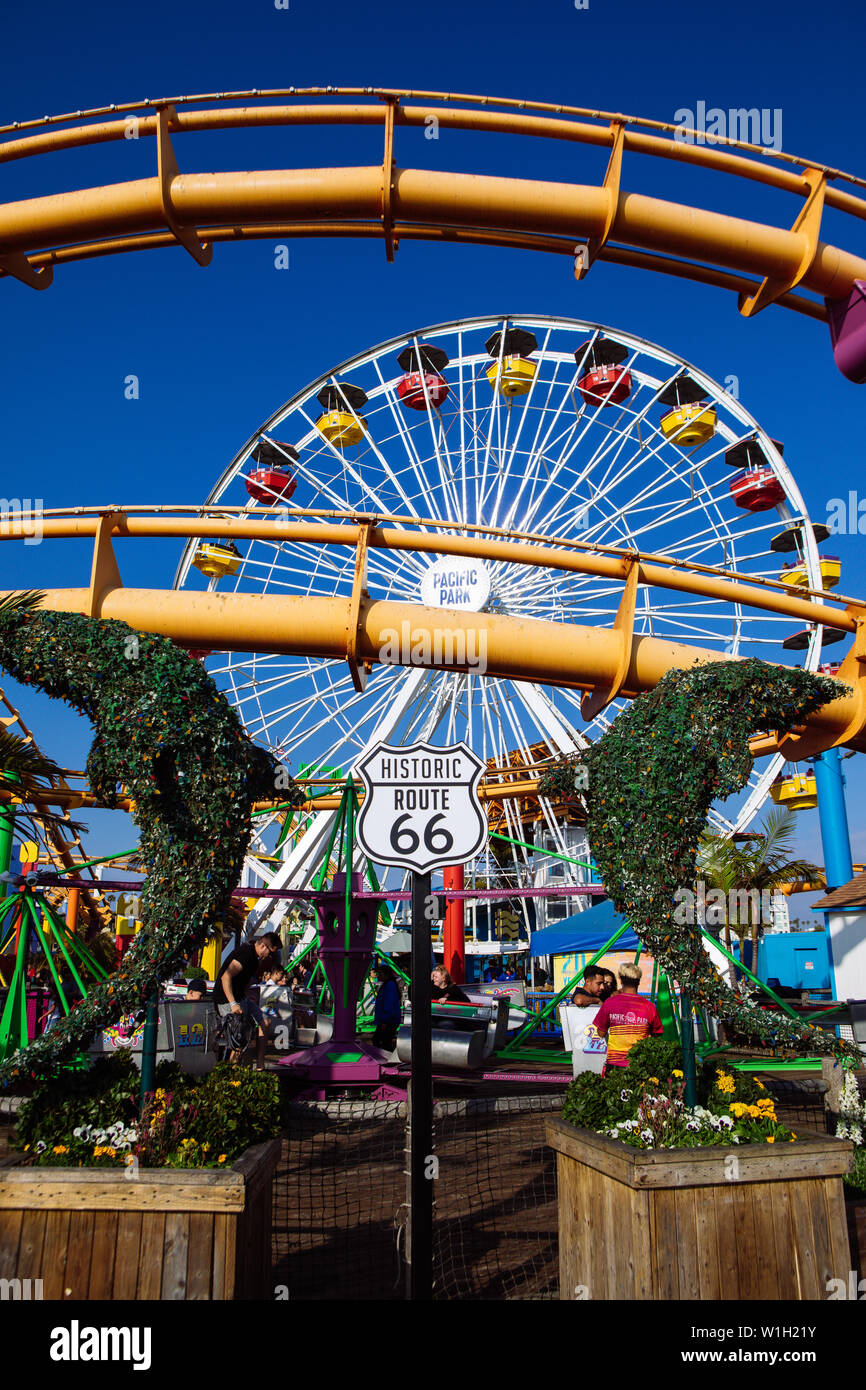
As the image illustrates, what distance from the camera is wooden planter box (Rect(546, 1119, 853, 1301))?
3178 mm

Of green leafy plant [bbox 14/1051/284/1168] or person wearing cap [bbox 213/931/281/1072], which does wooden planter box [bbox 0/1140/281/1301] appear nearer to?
green leafy plant [bbox 14/1051/284/1168]

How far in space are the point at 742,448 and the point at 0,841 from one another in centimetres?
1607

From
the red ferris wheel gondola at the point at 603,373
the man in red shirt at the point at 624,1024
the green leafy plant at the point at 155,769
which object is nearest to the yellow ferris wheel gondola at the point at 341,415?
the red ferris wheel gondola at the point at 603,373

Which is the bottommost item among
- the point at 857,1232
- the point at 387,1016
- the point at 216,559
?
the point at 857,1232

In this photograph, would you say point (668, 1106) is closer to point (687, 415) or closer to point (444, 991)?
point (444, 991)

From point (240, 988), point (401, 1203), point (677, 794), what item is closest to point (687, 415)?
point (240, 988)

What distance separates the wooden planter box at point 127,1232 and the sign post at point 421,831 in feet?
2.16

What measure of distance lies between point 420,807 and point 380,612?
240 cm

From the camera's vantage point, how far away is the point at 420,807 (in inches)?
116

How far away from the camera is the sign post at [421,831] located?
269 cm

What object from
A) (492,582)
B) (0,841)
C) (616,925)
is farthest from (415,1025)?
(492,582)

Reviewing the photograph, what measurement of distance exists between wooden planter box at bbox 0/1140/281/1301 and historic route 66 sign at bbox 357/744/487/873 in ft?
4.27

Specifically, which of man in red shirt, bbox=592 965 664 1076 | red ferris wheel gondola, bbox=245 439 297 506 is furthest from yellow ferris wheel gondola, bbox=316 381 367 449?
man in red shirt, bbox=592 965 664 1076

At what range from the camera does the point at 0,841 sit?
1504 centimetres
